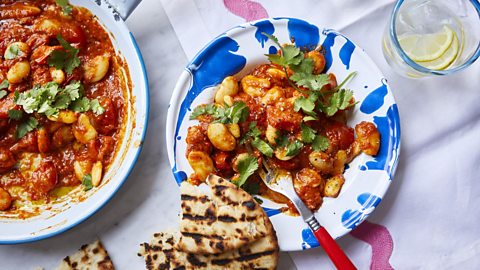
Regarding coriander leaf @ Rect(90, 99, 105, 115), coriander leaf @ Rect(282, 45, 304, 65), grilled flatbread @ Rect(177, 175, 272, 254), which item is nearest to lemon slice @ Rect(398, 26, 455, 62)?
coriander leaf @ Rect(282, 45, 304, 65)

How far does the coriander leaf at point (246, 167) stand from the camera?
8.71 ft

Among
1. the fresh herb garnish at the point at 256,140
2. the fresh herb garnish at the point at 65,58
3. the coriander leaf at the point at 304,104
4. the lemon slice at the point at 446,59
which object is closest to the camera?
the coriander leaf at the point at 304,104

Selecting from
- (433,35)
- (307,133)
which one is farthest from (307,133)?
(433,35)

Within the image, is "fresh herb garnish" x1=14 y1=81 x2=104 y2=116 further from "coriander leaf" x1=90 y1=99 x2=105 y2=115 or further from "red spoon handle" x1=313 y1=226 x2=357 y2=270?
"red spoon handle" x1=313 y1=226 x2=357 y2=270

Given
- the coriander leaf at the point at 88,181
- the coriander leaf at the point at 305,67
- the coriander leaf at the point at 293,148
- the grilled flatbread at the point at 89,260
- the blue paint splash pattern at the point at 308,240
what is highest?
the coriander leaf at the point at 305,67

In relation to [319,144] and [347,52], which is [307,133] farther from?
[347,52]

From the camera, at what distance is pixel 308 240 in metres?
2.68

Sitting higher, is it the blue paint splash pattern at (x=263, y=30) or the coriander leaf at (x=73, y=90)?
the blue paint splash pattern at (x=263, y=30)

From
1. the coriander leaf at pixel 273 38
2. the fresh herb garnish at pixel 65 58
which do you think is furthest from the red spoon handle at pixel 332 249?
the fresh herb garnish at pixel 65 58

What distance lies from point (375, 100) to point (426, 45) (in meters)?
0.40

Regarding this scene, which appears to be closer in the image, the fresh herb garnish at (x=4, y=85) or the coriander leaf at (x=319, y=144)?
the coriander leaf at (x=319, y=144)

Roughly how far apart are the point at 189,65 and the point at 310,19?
70 cm

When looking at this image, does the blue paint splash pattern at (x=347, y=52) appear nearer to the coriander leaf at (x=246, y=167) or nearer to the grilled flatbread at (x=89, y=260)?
the coriander leaf at (x=246, y=167)

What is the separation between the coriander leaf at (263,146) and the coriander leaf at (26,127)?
→ 3.75 feet
